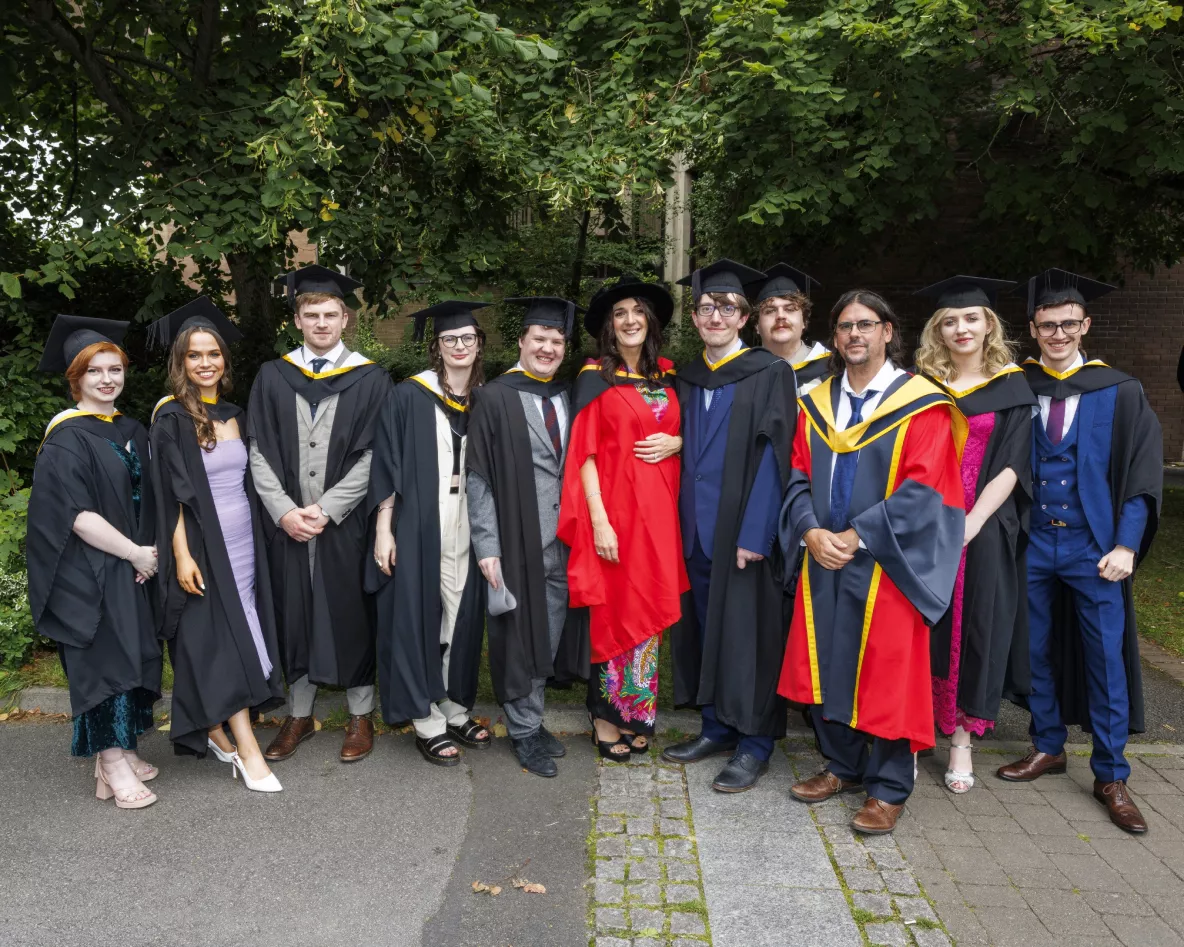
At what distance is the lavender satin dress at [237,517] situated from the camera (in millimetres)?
4113

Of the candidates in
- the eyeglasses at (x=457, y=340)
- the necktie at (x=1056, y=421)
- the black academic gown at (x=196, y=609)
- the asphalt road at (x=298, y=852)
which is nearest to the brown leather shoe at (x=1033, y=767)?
the necktie at (x=1056, y=421)

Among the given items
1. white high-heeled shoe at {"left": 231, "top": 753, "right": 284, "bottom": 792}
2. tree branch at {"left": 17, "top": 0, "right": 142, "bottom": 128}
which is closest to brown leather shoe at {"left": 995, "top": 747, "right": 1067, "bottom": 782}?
white high-heeled shoe at {"left": 231, "top": 753, "right": 284, "bottom": 792}

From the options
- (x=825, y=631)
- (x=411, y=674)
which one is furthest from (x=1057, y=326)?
(x=411, y=674)

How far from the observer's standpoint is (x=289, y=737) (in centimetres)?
450

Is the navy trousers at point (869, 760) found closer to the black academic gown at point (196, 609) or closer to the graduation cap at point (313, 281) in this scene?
the black academic gown at point (196, 609)

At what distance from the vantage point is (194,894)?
10.9 ft

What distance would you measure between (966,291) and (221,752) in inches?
150

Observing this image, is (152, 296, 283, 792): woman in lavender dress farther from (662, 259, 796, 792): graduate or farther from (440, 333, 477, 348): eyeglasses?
(662, 259, 796, 792): graduate

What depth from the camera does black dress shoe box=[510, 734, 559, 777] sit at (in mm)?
Answer: 4262

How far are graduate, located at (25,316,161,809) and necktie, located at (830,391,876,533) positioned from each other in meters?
2.78

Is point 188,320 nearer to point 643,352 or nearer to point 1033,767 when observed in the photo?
point 643,352

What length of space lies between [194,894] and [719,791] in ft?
6.75

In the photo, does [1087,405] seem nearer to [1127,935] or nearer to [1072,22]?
[1127,935]

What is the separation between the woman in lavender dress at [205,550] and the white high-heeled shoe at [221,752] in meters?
0.09
